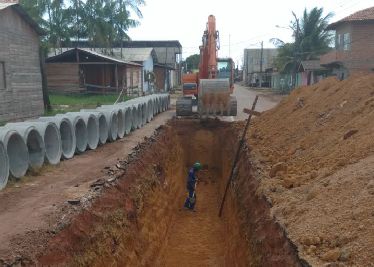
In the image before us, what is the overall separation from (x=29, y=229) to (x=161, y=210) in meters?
5.71

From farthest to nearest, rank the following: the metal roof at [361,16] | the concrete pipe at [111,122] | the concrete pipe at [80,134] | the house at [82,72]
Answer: the house at [82,72], the metal roof at [361,16], the concrete pipe at [111,122], the concrete pipe at [80,134]

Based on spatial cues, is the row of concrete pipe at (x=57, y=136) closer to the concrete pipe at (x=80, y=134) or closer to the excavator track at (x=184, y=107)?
the concrete pipe at (x=80, y=134)

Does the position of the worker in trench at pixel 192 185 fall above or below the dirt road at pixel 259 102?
below

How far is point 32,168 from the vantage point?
30.5 feet

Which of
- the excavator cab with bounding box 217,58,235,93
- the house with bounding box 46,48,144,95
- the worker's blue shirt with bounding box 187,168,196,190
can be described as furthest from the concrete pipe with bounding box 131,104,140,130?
the house with bounding box 46,48,144,95

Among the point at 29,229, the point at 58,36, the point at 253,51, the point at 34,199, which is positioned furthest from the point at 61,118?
the point at 253,51

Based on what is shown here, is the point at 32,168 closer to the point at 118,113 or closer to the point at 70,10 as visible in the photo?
the point at 118,113

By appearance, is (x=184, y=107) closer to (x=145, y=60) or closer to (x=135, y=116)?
(x=135, y=116)

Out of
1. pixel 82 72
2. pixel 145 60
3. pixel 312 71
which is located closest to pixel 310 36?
pixel 312 71

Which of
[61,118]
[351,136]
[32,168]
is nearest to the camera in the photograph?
[351,136]

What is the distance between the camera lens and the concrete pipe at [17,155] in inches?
343

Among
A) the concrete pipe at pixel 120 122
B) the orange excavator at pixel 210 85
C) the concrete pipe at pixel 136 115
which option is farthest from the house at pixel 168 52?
the concrete pipe at pixel 120 122

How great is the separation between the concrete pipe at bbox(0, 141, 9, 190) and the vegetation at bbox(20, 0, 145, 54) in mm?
32179

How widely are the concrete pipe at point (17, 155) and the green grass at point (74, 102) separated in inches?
411
